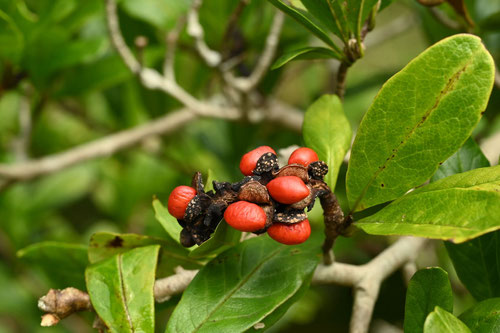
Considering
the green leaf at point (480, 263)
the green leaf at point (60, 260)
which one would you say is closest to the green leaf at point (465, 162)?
the green leaf at point (480, 263)

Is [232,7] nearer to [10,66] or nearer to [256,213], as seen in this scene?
[10,66]

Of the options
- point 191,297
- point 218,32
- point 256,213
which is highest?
point 218,32

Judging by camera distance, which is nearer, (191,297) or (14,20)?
(191,297)

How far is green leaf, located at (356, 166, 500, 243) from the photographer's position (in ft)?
1.80

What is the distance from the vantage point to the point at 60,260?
0.97m

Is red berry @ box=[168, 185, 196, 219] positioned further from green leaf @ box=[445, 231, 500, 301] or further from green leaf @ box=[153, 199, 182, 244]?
green leaf @ box=[445, 231, 500, 301]

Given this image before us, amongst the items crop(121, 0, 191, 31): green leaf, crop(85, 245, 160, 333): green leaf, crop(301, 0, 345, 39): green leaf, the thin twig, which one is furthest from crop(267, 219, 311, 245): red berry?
crop(121, 0, 191, 31): green leaf

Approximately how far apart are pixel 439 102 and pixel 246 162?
26 cm

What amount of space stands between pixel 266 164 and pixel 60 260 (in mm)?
516

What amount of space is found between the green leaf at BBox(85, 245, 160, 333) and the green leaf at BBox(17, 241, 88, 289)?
16 cm

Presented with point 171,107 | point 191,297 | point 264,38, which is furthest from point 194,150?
point 191,297

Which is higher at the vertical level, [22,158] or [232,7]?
[232,7]

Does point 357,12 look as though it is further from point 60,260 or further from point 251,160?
point 60,260

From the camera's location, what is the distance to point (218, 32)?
1.58m
